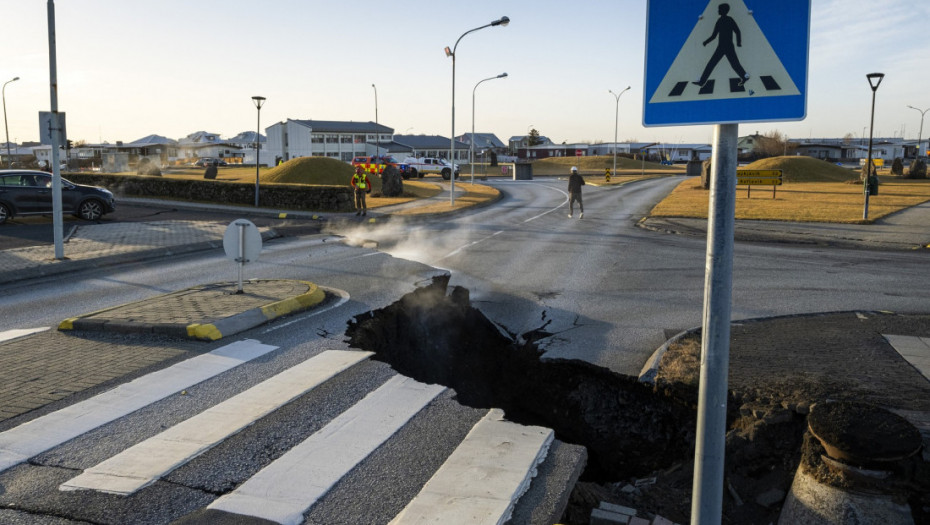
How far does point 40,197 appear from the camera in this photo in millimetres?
19953

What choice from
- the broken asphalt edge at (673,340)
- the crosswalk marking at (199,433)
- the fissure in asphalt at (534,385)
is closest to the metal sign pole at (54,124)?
the fissure in asphalt at (534,385)

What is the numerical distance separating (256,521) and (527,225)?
18.2 metres

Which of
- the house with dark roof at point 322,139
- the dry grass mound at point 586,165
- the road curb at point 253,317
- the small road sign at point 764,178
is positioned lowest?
the road curb at point 253,317

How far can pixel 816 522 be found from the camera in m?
4.22

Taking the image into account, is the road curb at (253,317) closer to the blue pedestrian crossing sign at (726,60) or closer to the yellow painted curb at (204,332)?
the yellow painted curb at (204,332)

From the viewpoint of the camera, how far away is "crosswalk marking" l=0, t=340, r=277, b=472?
4.63 metres

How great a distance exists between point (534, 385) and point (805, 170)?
2032 inches

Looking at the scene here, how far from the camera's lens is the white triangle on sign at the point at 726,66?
2328 millimetres

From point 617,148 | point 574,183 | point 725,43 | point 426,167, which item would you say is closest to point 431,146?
point 617,148

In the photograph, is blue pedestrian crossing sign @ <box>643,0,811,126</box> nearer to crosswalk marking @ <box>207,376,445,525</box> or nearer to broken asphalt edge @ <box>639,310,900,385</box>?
crosswalk marking @ <box>207,376,445,525</box>

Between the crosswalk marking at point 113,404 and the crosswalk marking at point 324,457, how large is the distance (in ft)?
5.38

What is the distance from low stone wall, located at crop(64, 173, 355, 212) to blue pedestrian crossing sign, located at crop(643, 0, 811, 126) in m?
23.3

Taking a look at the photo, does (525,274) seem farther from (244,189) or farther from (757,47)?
(244,189)

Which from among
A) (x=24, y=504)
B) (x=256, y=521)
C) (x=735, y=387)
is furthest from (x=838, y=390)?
(x=24, y=504)
